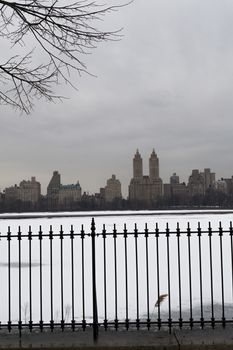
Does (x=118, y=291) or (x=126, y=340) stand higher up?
(x=126, y=340)

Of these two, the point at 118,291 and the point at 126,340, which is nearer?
the point at 126,340

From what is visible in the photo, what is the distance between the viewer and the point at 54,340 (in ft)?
23.0

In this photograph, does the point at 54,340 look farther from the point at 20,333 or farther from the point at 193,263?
the point at 193,263

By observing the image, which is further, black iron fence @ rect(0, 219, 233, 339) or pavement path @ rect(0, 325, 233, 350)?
black iron fence @ rect(0, 219, 233, 339)

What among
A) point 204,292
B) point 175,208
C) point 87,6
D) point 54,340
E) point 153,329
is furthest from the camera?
point 175,208

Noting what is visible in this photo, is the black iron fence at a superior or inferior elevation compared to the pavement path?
inferior

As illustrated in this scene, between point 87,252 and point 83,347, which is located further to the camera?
point 87,252

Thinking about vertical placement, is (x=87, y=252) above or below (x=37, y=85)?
below

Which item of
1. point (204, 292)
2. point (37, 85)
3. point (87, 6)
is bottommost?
point (204, 292)

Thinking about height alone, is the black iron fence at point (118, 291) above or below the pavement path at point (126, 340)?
below

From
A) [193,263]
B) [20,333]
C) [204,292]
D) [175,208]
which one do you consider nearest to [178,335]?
[20,333]

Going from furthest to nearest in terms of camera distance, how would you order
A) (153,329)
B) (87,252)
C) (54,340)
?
(87,252), (153,329), (54,340)

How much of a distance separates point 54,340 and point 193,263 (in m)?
14.6

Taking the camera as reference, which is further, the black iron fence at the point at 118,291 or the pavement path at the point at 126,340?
the black iron fence at the point at 118,291
